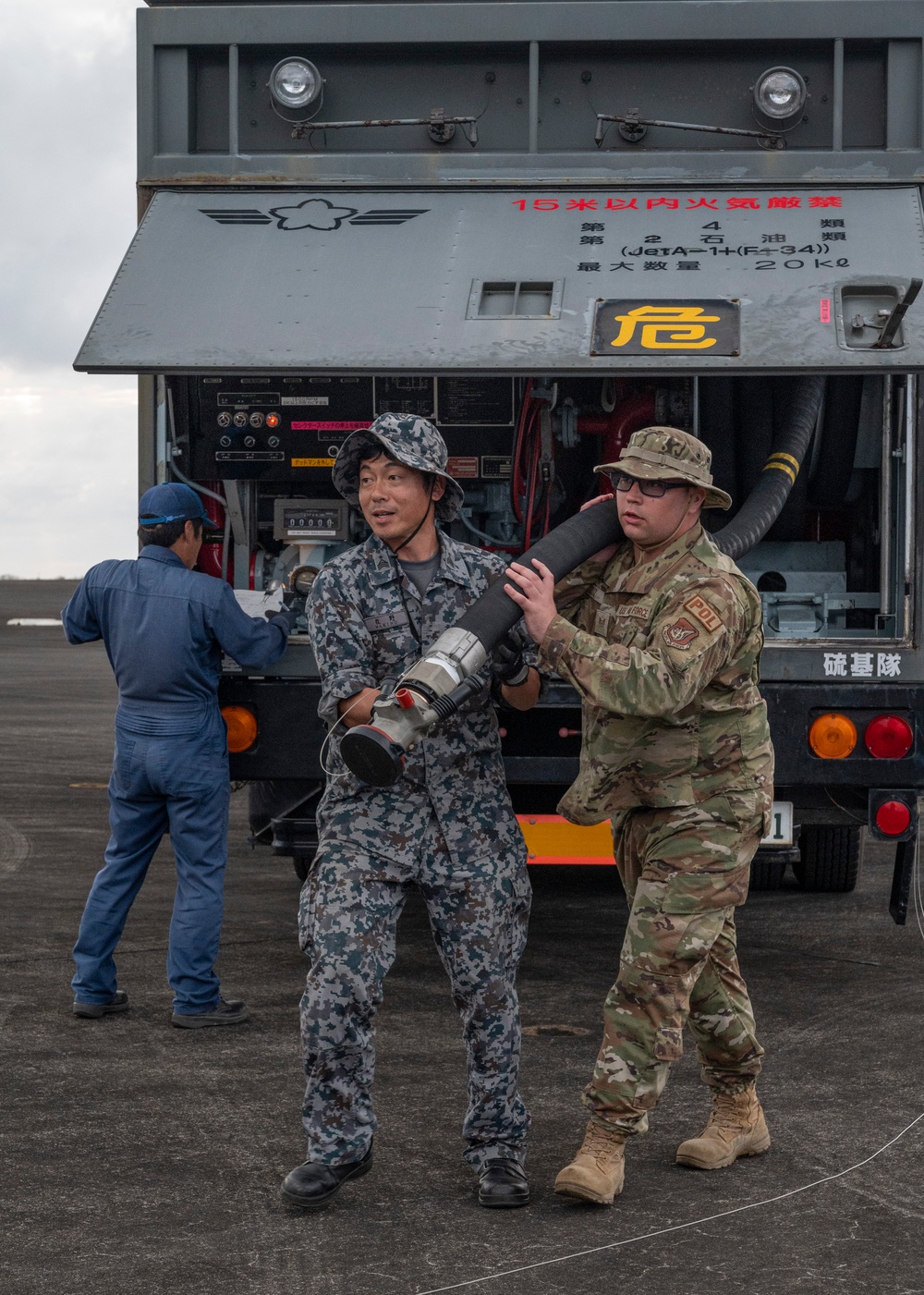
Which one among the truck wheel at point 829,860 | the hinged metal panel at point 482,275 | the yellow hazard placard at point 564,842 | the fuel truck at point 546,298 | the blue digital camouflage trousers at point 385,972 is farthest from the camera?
the truck wheel at point 829,860

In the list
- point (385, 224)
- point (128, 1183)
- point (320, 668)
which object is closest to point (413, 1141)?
point (128, 1183)

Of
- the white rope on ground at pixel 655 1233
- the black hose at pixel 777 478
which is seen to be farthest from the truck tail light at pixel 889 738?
the white rope on ground at pixel 655 1233

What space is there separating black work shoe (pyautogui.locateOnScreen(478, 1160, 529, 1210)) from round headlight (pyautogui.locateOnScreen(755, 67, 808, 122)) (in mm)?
3623

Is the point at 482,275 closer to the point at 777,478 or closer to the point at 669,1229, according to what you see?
the point at 777,478

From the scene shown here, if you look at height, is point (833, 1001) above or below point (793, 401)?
below

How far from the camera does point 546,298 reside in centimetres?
539

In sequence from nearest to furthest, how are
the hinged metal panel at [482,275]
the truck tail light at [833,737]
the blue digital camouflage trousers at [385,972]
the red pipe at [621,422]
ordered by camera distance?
the blue digital camouflage trousers at [385,972] < the hinged metal panel at [482,275] < the truck tail light at [833,737] < the red pipe at [621,422]

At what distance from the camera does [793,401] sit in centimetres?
573

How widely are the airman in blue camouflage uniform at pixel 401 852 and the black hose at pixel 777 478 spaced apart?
57.6 inches

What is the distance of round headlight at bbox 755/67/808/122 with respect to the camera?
18.9 ft

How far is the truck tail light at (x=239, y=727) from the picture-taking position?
5.59 m

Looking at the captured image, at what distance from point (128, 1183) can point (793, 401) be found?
3272 mm

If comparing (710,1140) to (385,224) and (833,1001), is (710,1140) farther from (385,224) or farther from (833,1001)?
(385,224)

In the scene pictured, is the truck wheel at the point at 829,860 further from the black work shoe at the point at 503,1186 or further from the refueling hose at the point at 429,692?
the refueling hose at the point at 429,692
